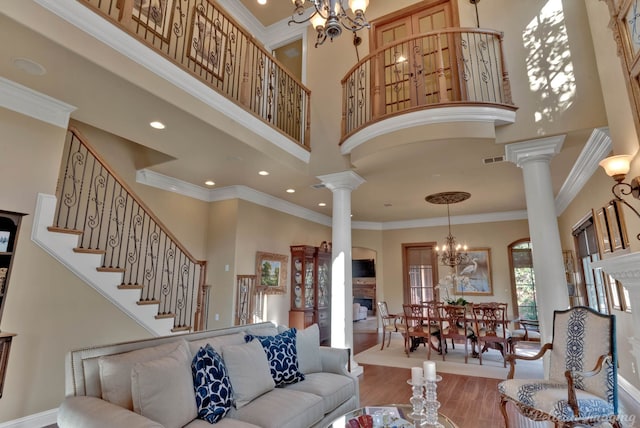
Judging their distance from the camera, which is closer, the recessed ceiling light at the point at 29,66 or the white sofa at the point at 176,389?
the white sofa at the point at 176,389

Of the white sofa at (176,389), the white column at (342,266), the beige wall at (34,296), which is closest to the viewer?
the white sofa at (176,389)

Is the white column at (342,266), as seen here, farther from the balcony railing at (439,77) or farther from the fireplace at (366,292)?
the fireplace at (366,292)

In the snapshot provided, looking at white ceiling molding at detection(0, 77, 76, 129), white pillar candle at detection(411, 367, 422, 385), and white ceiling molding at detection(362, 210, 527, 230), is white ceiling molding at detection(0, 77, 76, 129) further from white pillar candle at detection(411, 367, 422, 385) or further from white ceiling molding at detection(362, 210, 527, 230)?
white ceiling molding at detection(362, 210, 527, 230)

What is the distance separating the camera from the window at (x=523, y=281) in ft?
26.0

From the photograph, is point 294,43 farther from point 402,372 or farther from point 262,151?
point 402,372

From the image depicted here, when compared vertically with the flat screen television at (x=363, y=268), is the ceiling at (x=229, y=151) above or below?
above

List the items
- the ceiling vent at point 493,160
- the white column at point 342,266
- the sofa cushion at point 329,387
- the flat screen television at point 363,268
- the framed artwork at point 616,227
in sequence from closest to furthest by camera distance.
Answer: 1. the sofa cushion at point 329,387
2. the framed artwork at point 616,227
3. the ceiling vent at point 493,160
4. the white column at point 342,266
5. the flat screen television at point 363,268

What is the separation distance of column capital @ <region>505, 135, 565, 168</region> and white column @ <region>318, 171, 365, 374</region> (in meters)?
2.18

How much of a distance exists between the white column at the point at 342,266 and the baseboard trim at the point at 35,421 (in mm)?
3388

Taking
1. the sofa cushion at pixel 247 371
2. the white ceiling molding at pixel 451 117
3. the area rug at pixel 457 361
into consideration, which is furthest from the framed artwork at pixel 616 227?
the sofa cushion at pixel 247 371

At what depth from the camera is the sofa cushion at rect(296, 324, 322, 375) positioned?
310 centimetres

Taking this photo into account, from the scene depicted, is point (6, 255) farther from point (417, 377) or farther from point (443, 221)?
point (443, 221)

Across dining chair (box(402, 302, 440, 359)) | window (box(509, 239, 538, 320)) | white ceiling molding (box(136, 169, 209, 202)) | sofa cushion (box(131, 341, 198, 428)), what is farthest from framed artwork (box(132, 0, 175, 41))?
window (box(509, 239, 538, 320))

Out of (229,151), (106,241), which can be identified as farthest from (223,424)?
(106,241)
